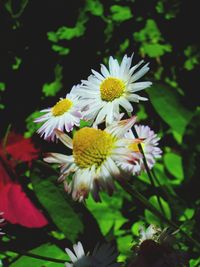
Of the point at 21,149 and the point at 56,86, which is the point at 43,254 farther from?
the point at 56,86

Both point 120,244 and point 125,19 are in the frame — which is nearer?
point 120,244

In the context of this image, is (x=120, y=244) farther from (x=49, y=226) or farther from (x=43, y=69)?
(x=43, y=69)

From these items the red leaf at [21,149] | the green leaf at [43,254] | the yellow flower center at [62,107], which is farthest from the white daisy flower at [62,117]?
the red leaf at [21,149]

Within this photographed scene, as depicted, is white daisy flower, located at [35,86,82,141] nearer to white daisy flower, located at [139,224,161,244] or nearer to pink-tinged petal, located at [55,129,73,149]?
pink-tinged petal, located at [55,129,73,149]

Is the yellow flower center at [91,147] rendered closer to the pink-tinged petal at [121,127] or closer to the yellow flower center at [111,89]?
the pink-tinged petal at [121,127]

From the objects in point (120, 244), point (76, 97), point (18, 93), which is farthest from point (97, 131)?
point (18, 93)

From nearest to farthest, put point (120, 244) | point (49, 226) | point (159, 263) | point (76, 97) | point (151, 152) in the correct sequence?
point (159, 263), point (76, 97), point (151, 152), point (120, 244), point (49, 226)
